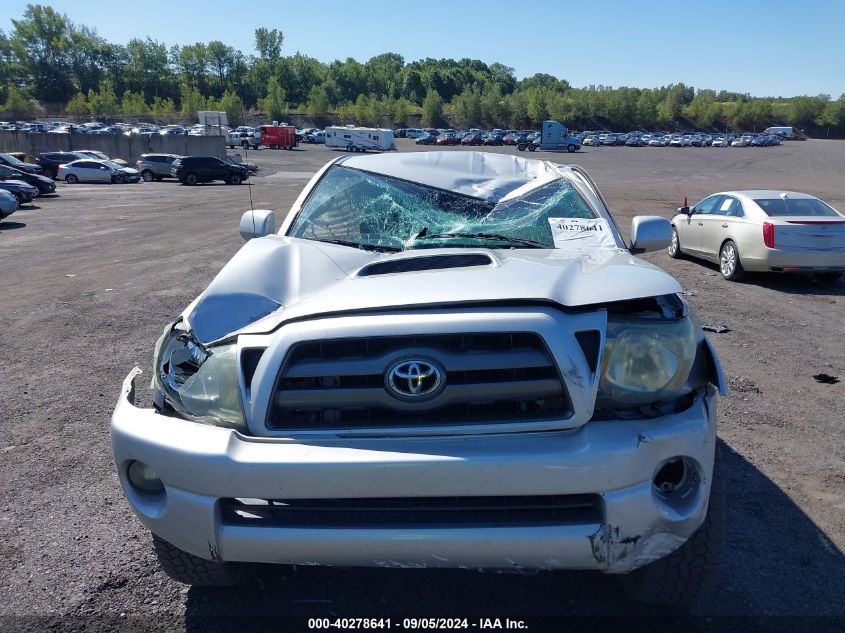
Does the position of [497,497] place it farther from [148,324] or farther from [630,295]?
[148,324]

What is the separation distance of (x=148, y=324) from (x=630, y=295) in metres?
6.60

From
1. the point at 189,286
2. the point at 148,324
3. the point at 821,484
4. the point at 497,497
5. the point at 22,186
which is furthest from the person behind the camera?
the point at 22,186

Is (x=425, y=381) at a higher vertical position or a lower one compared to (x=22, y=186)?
higher

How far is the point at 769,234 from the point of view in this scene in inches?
412

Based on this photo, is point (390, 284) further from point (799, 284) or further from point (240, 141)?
point (240, 141)

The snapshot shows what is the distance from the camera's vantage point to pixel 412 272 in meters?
3.07

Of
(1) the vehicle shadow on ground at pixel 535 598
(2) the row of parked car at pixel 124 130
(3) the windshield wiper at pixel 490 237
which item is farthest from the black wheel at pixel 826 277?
(2) the row of parked car at pixel 124 130

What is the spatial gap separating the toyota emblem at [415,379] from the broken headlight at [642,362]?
2.06ft

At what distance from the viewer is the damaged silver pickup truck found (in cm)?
237

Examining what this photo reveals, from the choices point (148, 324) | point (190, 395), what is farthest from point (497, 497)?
point (148, 324)

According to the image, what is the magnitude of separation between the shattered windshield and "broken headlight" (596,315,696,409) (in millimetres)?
1174

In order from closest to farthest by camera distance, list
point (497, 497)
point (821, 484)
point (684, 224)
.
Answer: point (497, 497)
point (821, 484)
point (684, 224)

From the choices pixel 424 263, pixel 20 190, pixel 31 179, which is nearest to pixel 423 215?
pixel 424 263

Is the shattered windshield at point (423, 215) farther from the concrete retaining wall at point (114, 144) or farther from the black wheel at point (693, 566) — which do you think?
the concrete retaining wall at point (114, 144)
